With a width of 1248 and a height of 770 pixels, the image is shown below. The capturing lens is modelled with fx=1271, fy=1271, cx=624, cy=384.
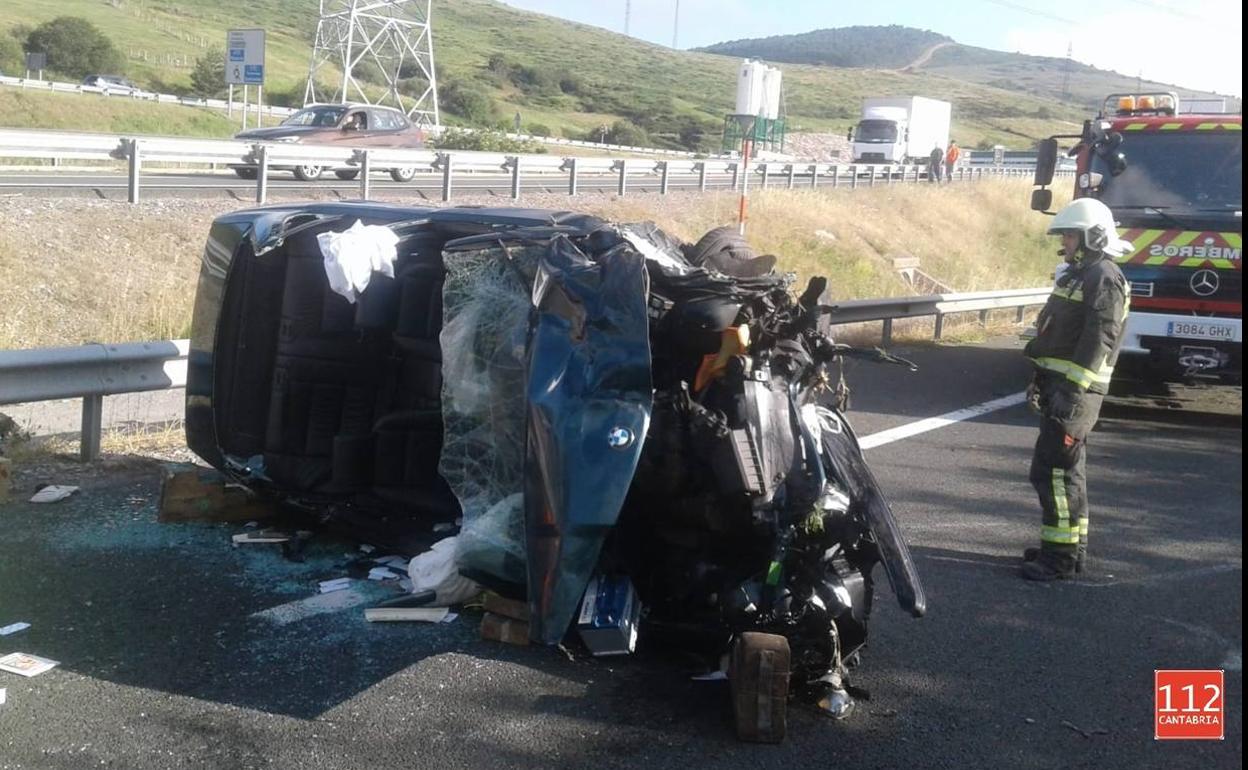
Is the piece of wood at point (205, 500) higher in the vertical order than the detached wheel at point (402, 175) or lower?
lower

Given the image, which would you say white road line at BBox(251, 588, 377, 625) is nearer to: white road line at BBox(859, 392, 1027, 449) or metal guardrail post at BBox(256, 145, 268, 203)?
A: white road line at BBox(859, 392, 1027, 449)

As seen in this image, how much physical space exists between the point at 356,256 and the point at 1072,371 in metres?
3.37

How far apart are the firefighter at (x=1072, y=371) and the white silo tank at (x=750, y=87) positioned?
18.8 metres

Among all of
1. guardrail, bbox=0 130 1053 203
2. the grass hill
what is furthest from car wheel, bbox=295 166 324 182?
the grass hill

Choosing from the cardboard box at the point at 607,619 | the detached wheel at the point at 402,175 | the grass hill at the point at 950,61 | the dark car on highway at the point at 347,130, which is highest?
the grass hill at the point at 950,61

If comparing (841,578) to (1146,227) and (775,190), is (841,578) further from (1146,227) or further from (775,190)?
(775,190)

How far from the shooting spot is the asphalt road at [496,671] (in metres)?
3.88

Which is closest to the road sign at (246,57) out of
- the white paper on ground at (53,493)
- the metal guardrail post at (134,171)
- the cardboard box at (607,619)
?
the metal guardrail post at (134,171)

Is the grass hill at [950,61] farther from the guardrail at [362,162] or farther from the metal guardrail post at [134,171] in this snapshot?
the metal guardrail post at [134,171]

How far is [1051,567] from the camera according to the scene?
5852 millimetres

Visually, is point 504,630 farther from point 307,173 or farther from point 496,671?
point 307,173

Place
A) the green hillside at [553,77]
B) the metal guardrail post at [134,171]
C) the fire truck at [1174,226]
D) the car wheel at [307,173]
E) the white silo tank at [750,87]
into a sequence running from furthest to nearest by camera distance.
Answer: the green hillside at [553,77] → the white silo tank at [750,87] → the car wheel at [307,173] → the metal guardrail post at [134,171] → the fire truck at [1174,226]

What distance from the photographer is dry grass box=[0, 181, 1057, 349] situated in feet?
34.2

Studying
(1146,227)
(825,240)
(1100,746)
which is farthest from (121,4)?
(1100,746)
